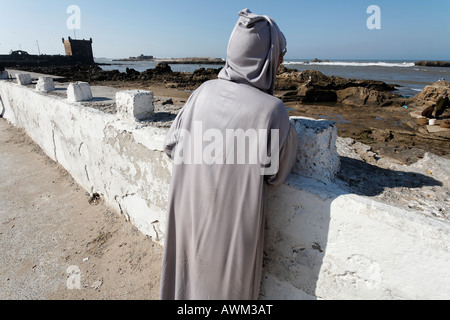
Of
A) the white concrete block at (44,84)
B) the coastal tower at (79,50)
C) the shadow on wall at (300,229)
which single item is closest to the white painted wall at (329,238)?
the shadow on wall at (300,229)

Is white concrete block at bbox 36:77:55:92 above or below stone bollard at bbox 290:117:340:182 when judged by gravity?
above

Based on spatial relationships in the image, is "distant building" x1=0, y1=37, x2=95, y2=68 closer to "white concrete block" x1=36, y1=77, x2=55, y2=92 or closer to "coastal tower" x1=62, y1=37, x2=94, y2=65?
"coastal tower" x1=62, y1=37, x2=94, y2=65

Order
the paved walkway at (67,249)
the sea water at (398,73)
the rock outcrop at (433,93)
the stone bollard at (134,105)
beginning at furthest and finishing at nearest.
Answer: the sea water at (398,73)
the rock outcrop at (433,93)
the stone bollard at (134,105)
the paved walkway at (67,249)

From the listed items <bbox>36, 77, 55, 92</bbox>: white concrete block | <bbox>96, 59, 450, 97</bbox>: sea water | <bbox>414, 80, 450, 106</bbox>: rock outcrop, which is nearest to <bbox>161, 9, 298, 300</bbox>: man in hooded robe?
<bbox>36, 77, 55, 92</bbox>: white concrete block

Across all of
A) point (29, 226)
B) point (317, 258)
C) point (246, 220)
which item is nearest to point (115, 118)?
point (29, 226)

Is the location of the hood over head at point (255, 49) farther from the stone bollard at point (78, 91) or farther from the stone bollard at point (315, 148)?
the stone bollard at point (78, 91)

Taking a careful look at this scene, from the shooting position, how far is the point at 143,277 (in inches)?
84.2

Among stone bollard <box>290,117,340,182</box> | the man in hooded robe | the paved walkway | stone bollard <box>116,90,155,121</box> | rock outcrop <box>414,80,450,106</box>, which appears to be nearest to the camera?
the man in hooded robe

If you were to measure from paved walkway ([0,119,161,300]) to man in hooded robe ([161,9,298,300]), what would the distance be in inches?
40.5

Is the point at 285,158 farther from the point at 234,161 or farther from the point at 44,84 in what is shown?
the point at 44,84

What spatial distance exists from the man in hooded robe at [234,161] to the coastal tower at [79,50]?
50.4 m

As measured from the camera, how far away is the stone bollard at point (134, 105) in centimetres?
235

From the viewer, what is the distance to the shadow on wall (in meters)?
1.24
